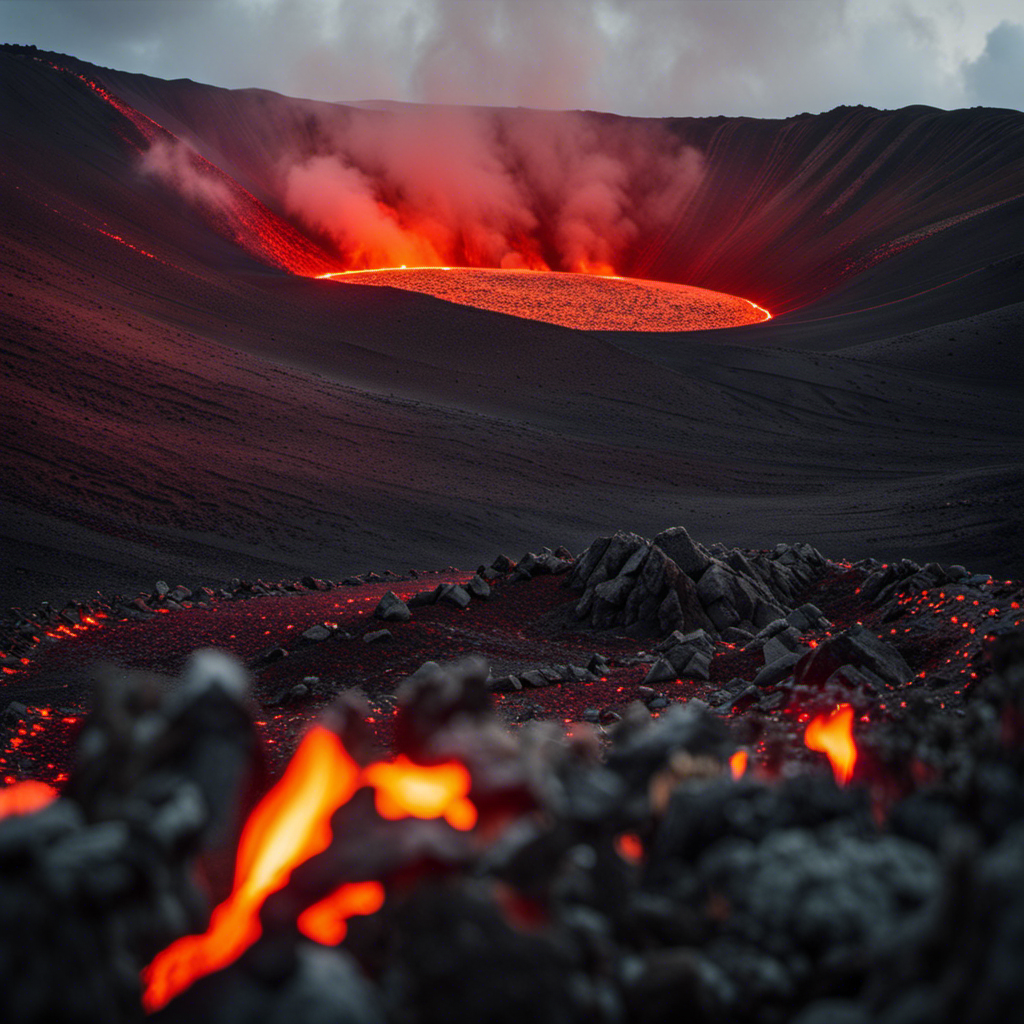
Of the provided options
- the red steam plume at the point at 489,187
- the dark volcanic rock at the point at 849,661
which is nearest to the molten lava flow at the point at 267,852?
the dark volcanic rock at the point at 849,661

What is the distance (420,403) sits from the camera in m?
23.6

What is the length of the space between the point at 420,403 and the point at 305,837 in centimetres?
2224

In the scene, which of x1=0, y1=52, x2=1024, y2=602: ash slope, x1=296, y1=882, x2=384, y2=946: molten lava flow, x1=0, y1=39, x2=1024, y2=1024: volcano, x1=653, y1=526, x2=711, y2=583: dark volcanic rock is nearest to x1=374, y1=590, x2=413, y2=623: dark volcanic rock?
x1=0, y1=39, x2=1024, y2=1024: volcano

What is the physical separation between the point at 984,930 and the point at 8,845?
4.80 feet

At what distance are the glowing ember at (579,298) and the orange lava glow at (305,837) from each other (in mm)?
38173

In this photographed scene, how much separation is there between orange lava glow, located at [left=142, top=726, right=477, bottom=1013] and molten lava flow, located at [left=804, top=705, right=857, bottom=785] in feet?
4.90

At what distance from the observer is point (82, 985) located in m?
1.30

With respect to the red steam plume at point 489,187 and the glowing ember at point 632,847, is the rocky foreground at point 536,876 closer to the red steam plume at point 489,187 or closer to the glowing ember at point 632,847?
the glowing ember at point 632,847

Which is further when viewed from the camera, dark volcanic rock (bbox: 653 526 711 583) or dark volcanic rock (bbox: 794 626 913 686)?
dark volcanic rock (bbox: 653 526 711 583)

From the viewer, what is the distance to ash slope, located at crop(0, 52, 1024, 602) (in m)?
14.1

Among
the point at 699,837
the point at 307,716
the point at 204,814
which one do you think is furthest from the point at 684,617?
the point at 204,814

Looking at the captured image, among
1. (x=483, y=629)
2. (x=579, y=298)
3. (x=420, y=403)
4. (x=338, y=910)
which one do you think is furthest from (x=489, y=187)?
(x=338, y=910)

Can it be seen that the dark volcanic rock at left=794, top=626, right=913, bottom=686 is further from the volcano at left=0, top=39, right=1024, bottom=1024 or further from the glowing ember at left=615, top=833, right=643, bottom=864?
the glowing ember at left=615, top=833, right=643, bottom=864

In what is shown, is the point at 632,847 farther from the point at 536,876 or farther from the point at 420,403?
the point at 420,403
